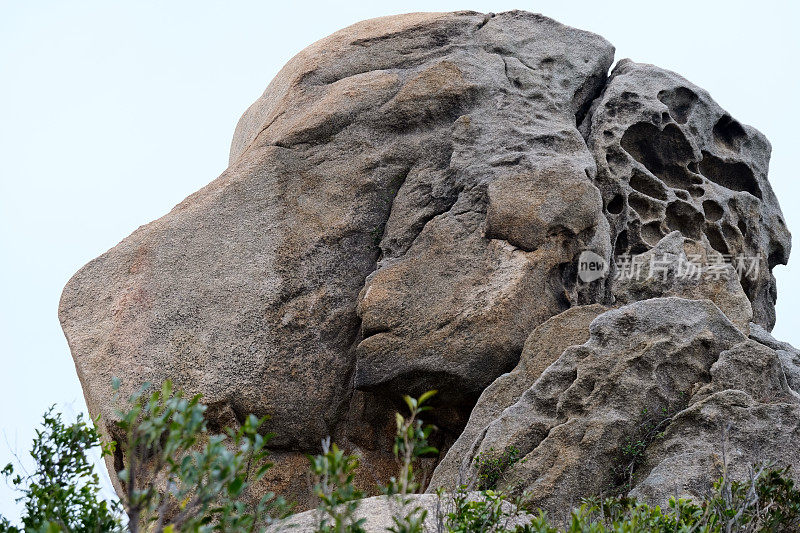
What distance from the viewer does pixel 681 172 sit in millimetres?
11688

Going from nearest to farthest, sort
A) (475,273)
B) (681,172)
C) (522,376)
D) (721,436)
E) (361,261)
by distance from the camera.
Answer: (721,436), (522,376), (475,273), (361,261), (681,172)

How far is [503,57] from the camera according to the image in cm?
1179

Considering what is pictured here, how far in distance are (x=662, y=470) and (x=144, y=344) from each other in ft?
17.6

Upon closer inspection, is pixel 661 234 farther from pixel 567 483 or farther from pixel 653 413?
pixel 567 483

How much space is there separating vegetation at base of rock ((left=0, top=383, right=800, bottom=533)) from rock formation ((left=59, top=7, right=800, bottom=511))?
3.08ft

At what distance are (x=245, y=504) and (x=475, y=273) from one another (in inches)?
180

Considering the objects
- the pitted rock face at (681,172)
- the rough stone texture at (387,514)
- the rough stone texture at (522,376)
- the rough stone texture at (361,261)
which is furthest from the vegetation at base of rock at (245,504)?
the pitted rock face at (681,172)

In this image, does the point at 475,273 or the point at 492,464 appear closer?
the point at 492,464

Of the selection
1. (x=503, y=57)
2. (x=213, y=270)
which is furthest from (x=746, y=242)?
(x=213, y=270)

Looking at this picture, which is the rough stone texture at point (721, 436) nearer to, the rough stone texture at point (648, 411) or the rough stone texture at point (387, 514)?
the rough stone texture at point (648, 411)

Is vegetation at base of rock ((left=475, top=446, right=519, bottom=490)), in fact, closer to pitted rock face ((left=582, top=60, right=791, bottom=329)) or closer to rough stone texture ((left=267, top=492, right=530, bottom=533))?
rough stone texture ((left=267, top=492, right=530, bottom=533))

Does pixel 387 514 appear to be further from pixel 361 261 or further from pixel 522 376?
pixel 361 261

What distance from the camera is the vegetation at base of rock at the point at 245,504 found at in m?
Result: 4.02

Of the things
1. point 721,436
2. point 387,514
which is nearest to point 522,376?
point 721,436
